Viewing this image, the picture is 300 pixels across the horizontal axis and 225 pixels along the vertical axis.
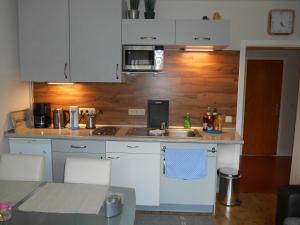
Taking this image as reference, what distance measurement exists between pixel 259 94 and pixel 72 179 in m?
4.63

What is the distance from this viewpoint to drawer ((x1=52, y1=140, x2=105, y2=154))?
9.52 feet

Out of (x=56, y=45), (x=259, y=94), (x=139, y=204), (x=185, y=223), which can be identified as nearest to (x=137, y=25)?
(x=56, y=45)

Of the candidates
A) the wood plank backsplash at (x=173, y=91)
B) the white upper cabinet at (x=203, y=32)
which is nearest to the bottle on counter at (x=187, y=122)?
the wood plank backsplash at (x=173, y=91)

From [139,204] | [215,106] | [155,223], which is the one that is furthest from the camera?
[215,106]

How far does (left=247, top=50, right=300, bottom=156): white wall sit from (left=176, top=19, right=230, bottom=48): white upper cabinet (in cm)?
276

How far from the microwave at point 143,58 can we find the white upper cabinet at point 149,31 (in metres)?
0.08

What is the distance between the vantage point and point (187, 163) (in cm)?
287

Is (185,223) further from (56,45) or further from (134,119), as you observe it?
(56,45)

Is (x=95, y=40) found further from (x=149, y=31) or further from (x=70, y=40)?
(x=149, y=31)

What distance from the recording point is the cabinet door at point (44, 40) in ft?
9.75

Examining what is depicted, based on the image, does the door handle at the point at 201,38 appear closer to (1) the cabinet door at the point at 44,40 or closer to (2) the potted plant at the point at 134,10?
(2) the potted plant at the point at 134,10

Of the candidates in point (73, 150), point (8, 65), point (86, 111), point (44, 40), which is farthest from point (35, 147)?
point (44, 40)

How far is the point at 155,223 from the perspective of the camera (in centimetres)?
281

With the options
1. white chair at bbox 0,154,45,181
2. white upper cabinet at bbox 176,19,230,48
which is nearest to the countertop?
white chair at bbox 0,154,45,181
